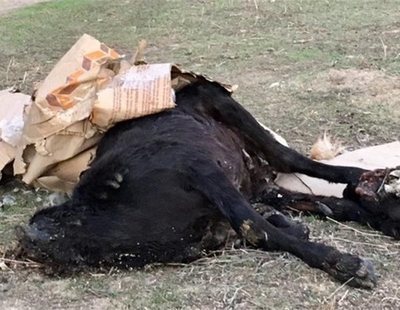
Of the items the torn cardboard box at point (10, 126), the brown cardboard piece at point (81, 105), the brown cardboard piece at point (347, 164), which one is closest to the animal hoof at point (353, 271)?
the brown cardboard piece at point (347, 164)

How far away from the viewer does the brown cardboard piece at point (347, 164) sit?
14.1ft

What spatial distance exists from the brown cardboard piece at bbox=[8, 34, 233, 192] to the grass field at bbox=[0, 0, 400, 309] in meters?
0.28

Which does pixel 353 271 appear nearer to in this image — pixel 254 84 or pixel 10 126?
pixel 10 126

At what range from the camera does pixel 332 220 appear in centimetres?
396

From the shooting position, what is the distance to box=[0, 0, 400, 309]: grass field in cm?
326

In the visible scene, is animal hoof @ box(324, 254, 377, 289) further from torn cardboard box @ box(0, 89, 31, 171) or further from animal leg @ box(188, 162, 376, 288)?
torn cardboard box @ box(0, 89, 31, 171)

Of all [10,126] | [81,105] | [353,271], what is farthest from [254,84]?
[353,271]

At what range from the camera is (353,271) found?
3.22 metres

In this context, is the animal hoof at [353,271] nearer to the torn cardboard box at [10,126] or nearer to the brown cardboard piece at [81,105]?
the brown cardboard piece at [81,105]

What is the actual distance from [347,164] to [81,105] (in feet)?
4.71

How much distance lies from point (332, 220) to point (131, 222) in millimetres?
991

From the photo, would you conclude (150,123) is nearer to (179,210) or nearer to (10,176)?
(179,210)

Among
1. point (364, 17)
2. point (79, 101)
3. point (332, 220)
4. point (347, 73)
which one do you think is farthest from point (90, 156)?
point (364, 17)

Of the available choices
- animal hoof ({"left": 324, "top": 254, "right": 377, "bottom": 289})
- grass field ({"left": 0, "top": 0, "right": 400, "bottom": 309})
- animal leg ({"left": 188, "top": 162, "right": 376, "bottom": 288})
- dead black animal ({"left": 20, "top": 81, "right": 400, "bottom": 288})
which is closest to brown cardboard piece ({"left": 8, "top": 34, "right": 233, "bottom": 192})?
dead black animal ({"left": 20, "top": 81, "right": 400, "bottom": 288})
